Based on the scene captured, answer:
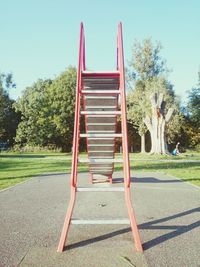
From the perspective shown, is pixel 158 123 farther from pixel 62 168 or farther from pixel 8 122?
pixel 8 122

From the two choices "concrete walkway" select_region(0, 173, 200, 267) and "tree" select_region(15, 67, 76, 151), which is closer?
"concrete walkway" select_region(0, 173, 200, 267)

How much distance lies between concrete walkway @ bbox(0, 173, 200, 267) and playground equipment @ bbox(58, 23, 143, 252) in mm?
333

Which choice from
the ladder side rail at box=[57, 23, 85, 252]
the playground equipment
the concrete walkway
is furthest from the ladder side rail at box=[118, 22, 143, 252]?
the ladder side rail at box=[57, 23, 85, 252]

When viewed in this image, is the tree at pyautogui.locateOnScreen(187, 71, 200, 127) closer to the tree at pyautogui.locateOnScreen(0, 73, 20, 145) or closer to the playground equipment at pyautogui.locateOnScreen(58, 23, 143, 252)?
the playground equipment at pyautogui.locateOnScreen(58, 23, 143, 252)

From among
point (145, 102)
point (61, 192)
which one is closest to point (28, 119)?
point (145, 102)

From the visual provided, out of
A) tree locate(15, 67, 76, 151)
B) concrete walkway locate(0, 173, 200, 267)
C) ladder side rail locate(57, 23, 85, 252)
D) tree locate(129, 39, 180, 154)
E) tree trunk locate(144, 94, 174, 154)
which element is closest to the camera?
concrete walkway locate(0, 173, 200, 267)

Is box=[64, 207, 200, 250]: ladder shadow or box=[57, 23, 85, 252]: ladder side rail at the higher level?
box=[57, 23, 85, 252]: ladder side rail

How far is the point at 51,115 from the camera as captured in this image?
5956 centimetres

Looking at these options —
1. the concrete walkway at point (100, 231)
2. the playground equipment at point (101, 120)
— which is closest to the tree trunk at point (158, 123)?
the concrete walkway at point (100, 231)

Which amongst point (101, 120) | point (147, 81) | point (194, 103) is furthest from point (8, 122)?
point (101, 120)

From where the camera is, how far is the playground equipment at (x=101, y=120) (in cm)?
566

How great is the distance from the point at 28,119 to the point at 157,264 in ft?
198

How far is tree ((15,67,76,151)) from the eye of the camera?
58281 mm

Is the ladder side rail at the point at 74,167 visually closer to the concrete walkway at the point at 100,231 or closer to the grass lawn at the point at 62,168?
the concrete walkway at the point at 100,231
